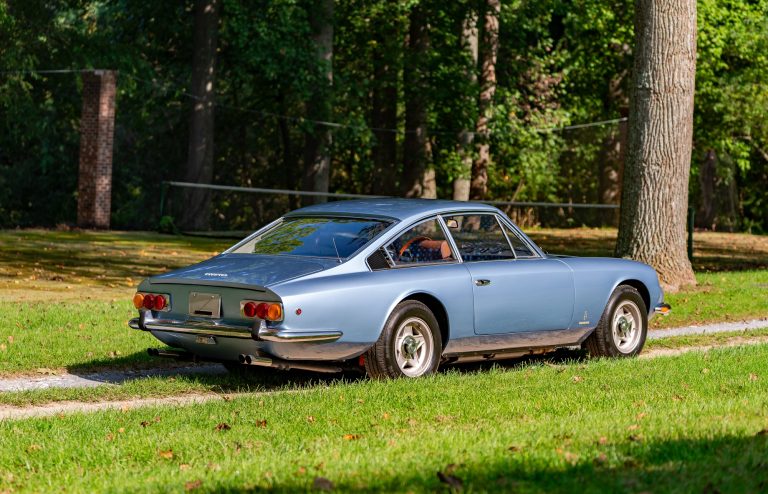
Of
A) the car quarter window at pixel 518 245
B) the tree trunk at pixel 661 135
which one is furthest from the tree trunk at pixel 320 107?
the car quarter window at pixel 518 245

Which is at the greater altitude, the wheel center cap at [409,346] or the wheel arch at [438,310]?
the wheel arch at [438,310]

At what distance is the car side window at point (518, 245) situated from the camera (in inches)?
455

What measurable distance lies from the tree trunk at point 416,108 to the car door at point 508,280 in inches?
929

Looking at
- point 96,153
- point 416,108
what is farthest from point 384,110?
point 96,153

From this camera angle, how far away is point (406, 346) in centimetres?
1045

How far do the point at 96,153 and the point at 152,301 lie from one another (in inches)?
793

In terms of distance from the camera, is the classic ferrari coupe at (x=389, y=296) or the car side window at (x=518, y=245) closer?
the classic ferrari coupe at (x=389, y=296)

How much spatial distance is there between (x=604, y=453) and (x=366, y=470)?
1.27 metres

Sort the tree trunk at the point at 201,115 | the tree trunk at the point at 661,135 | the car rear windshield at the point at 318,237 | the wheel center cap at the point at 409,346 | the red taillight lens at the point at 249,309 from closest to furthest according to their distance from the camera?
the red taillight lens at the point at 249,309, the wheel center cap at the point at 409,346, the car rear windshield at the point at 318,237, the tree trunk at the point at 661,135, the tree trunk at the point at 201,115

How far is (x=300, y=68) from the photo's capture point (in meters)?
32.3

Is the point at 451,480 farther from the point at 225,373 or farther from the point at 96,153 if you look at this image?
the point at 96,153

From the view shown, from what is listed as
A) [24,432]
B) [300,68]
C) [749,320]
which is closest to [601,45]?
[300,68]

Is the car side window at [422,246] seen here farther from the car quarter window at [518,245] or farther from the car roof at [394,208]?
the car quarter window at [518,245]

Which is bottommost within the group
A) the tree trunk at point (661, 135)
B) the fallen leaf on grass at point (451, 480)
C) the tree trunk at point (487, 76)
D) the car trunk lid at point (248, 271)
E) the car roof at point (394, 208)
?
the fallen leaf on grass at point (451, 480)
